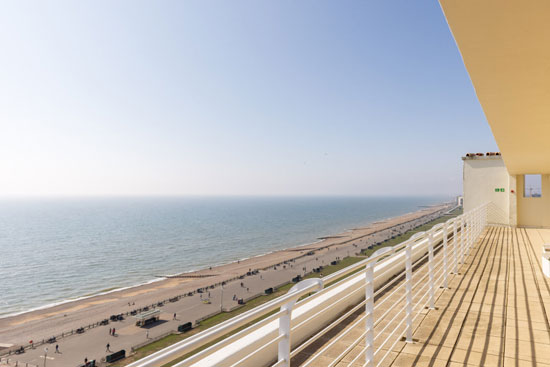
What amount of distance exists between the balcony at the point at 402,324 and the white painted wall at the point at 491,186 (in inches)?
329

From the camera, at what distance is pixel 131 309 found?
882 inches

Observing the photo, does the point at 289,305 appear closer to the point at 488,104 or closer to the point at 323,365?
the point at 323,365

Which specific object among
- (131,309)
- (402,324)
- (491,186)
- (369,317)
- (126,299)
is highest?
(491,186)

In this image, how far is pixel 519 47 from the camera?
2020 mm

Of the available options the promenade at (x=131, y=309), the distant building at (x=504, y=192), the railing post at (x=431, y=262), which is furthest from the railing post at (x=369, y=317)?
the promenade at (x=131, y=309)

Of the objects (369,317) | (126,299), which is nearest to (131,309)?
(126,299)

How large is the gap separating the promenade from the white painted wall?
15941 millimetres

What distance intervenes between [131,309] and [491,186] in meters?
22.2

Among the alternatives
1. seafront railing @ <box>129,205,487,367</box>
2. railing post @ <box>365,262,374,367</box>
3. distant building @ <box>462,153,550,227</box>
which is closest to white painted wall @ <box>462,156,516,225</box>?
distant building @ <box>462,153,550,227</box>

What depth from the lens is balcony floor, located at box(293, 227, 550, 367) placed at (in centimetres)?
244

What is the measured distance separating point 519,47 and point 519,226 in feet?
41.0

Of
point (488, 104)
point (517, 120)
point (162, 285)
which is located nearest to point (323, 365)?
point (488, 104)

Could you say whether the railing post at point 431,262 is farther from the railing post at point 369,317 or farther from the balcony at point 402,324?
the railing post at point 369,317

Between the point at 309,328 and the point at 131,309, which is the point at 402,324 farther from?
the point at 131,309
